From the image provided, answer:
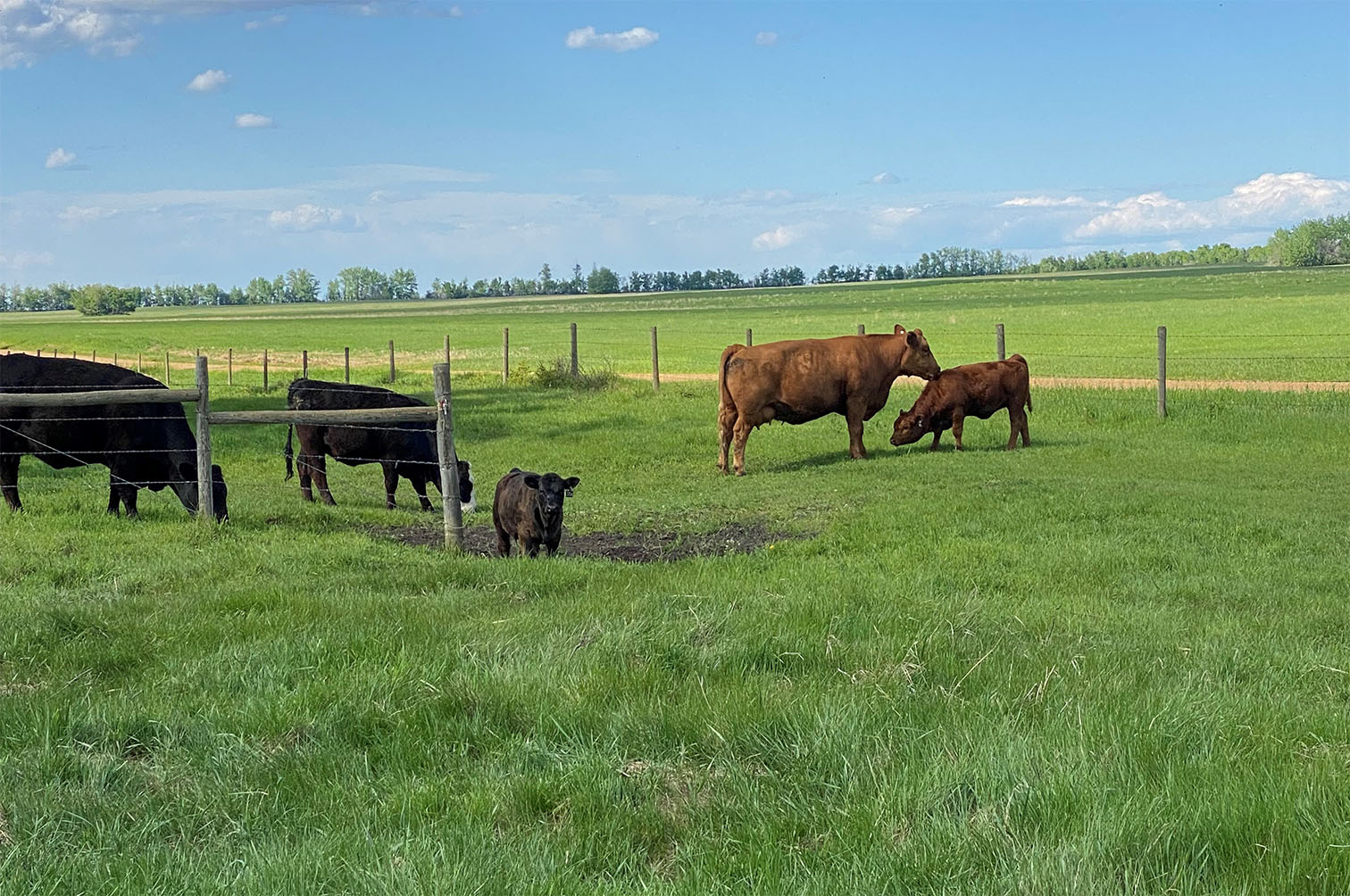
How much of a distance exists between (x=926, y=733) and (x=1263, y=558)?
22.0ft

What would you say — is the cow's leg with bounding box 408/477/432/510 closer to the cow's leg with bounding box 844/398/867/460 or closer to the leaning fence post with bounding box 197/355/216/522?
the leaning fence post with bounding box 197/355/216/522

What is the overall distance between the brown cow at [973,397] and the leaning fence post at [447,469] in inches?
381

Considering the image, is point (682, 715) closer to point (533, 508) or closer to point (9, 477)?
point (533, 508)

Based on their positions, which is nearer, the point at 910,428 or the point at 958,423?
the point at 958,423

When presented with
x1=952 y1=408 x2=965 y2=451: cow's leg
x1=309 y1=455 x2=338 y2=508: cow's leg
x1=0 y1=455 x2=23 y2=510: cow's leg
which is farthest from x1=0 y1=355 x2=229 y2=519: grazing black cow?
x1=952 y1=408 x2=965 y2=451: cow's leg

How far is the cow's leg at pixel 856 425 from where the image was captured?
18797 millimetres

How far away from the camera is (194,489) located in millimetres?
13539

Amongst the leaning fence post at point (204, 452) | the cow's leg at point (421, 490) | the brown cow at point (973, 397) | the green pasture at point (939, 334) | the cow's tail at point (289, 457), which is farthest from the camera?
the green pasture at point (939, 334)

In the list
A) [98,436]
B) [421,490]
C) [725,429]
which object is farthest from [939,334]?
[98,436]

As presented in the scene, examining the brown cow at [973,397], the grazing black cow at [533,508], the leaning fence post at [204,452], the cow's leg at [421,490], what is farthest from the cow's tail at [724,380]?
the leaning fence post at [204,452]

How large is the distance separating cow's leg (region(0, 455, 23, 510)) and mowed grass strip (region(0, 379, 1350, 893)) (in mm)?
2121

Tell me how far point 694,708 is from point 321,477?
12.3 meters

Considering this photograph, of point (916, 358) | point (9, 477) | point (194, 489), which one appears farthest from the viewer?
point (916, 358)

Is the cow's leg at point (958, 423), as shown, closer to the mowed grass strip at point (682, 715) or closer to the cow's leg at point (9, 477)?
the mowed grass strip at point (682, 715)
